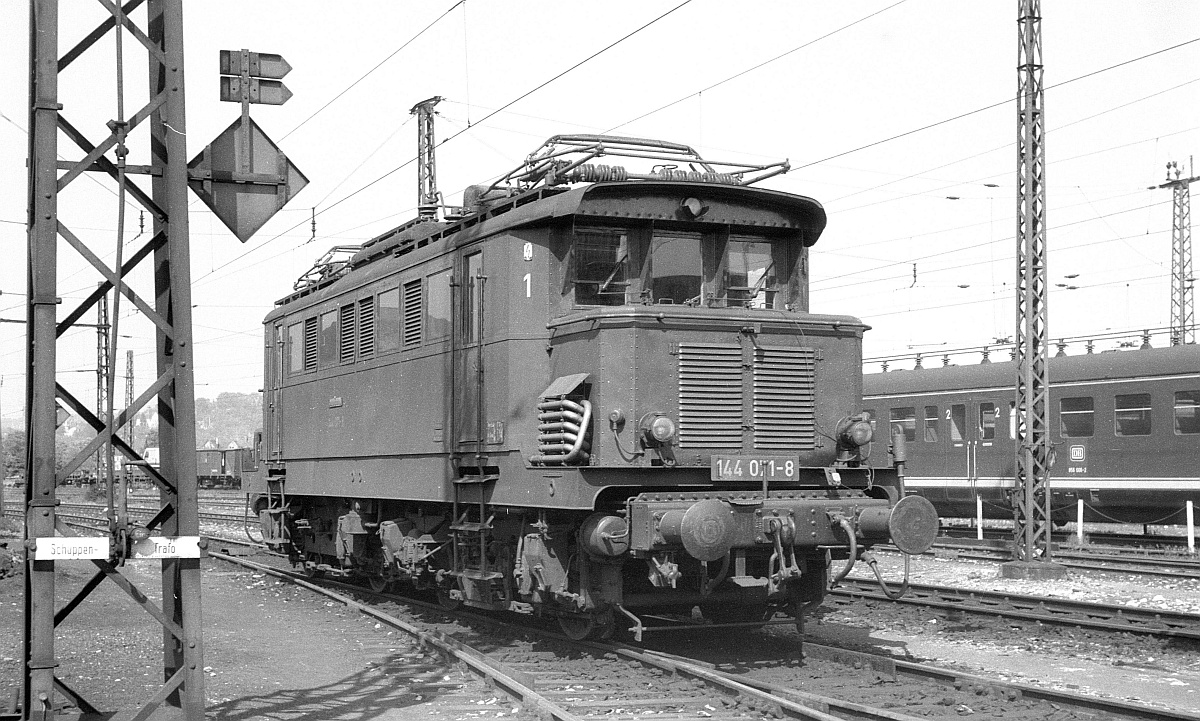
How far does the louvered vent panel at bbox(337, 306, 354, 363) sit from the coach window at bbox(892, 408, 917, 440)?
1647 centimetres

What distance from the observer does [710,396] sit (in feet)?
33.9

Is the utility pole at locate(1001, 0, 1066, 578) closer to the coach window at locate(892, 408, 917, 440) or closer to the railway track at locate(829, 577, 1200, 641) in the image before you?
the railway track at locate(829, 577, 1200, 641)

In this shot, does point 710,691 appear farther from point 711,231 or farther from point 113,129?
point 113,129

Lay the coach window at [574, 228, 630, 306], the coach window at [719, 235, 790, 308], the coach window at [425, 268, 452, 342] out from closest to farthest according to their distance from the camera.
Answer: the coach window at [574, 228, 630, 306] < the coach window at [719, 235, 790, 308] < the coach window at [425, 268, 452, 342]

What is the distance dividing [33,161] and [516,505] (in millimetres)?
5184

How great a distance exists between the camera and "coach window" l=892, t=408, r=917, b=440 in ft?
92.2

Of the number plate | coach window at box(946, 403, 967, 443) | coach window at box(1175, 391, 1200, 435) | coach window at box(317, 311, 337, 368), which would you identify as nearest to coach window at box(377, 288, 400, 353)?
coach window at box(317, 311, 337, 368)

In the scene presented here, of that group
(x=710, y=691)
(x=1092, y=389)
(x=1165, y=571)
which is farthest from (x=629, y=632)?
(x=1092, y=389)

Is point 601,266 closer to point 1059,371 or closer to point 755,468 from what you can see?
point 755,468

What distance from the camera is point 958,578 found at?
59.0 ft

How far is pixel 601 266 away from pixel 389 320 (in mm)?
3672

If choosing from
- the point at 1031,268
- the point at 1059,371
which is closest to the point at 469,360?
the point at 1031,268

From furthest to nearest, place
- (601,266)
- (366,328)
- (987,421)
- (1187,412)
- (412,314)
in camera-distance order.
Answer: (987,421)
(1187,412)
(366,328)
(412,314)
(601,266)

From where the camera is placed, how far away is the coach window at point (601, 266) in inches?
428
